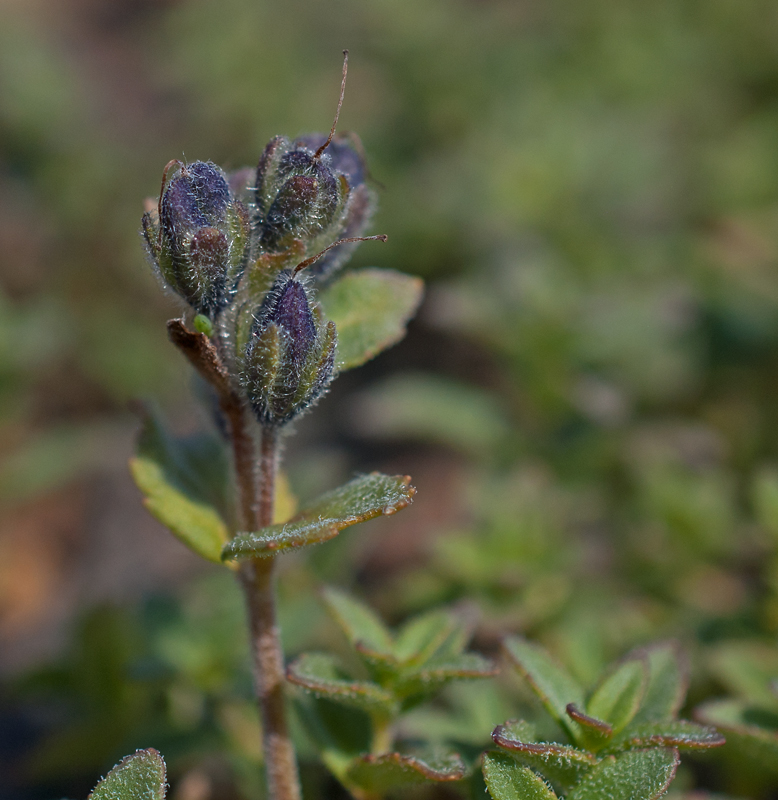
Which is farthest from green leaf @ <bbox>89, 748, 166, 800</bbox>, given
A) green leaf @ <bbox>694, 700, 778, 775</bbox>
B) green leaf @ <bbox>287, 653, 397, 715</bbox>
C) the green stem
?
green leaf @ <bbox>694, 700, 778, 775</bbox>

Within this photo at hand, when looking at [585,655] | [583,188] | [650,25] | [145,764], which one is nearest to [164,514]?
[145,764]

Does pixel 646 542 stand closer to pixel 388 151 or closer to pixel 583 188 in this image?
pixel 583 188

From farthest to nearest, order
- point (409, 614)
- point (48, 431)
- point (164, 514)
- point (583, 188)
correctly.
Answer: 1. point (583, 188)
2. point (48, 431)
3. point (409, 614)
4. point (164, 514)

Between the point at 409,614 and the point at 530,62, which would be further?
the point at 530,62

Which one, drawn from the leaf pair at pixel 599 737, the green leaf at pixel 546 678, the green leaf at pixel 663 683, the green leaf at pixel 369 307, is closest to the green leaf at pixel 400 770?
the leaf pair at pixel 599 737

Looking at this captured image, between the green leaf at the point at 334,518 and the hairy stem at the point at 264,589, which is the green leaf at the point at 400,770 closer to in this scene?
the hairy stem at the point at 264,589
